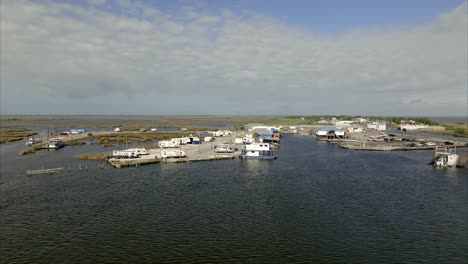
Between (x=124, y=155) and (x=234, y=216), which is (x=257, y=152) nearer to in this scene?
(x=124, y=155)

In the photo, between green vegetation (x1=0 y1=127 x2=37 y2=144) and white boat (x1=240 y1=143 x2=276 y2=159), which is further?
green vegetation (x1=0 y1=127 x2=37 y2=144)

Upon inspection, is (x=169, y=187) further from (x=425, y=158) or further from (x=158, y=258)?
(x=425, y=158)

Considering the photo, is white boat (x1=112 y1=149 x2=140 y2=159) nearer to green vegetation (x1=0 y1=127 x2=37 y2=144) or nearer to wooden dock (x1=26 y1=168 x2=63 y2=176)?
wooden dock (x1=26 y1=168 x2=63 y2=176)

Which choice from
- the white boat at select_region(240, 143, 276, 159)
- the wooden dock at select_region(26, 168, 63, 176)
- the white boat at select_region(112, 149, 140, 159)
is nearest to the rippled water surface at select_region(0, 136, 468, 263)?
the wooden dock at select_region(26, 168, 63, 176)

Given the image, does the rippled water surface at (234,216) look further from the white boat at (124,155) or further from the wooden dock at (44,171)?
the white boat at (124,155)

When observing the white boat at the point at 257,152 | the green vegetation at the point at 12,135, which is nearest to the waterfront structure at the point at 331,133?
the white boat at the point at 257,152

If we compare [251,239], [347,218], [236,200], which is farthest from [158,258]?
[347,218]

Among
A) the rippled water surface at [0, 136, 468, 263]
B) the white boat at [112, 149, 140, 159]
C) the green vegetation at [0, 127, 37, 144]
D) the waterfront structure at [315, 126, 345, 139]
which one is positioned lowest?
the rippled water surface at [0, 136, 468, 263]

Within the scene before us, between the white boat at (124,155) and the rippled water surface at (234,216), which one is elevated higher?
the white boat at (124,155)
